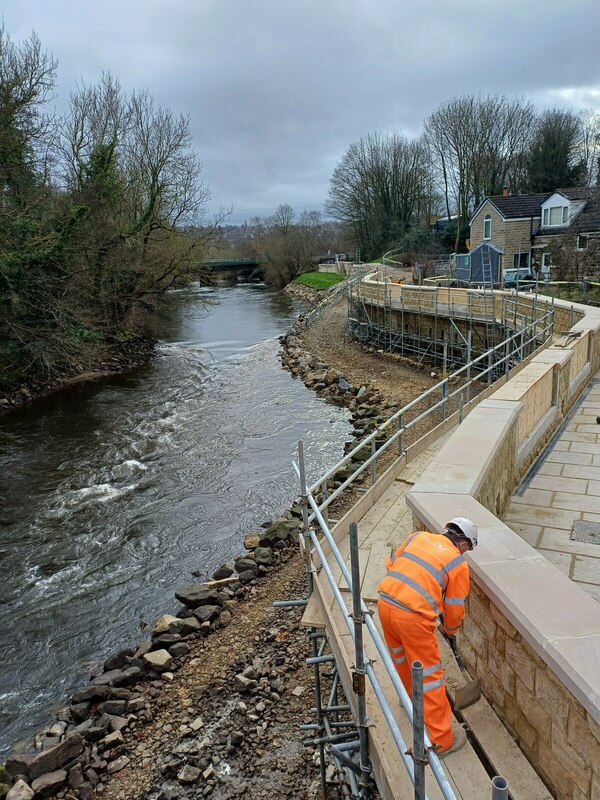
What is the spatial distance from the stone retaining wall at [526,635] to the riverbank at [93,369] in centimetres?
1828

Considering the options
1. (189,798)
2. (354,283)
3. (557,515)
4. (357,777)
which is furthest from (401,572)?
(354,283)

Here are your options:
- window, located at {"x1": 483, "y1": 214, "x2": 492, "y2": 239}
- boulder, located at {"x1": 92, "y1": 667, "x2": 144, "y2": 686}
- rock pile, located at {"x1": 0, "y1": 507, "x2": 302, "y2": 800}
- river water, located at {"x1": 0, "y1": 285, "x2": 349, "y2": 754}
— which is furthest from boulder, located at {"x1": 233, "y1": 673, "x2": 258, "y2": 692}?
window, located at {"x1": 483, "y1": 214, "x2": 492, "y2": 239}

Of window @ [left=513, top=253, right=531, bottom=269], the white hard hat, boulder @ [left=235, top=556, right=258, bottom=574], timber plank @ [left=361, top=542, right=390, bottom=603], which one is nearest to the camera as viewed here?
the white hard hat

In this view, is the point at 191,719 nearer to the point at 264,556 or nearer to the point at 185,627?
the point at 185,627

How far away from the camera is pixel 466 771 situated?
3.51 meters

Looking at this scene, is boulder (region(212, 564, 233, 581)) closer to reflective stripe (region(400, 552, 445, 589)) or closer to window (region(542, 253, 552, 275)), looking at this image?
reflective stripe (region(400, 552, 445, 589))

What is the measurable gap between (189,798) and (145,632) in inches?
136

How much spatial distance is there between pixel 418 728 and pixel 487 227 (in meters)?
42.6

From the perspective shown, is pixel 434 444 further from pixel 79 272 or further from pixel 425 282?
pixel 425 282

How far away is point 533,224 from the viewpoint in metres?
39.2

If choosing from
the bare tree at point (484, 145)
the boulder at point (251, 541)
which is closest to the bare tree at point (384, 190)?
the bare tree at point (484, 145)

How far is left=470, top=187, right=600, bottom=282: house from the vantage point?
33750 millimetres

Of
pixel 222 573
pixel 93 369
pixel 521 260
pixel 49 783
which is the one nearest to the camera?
pixel 49 783

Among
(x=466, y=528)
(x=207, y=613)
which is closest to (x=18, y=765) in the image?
(x=207, y=613)
